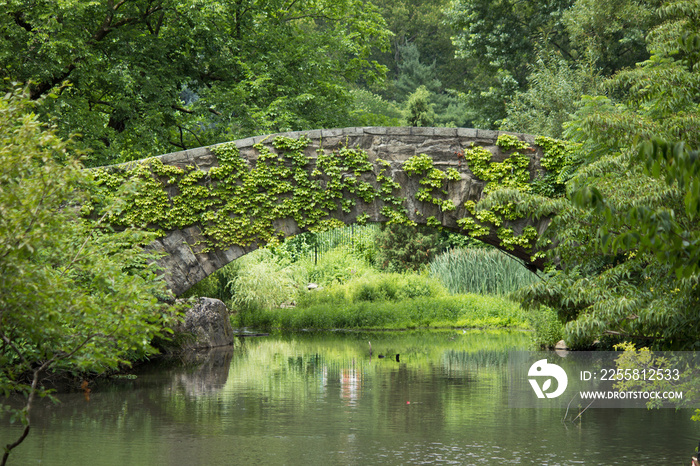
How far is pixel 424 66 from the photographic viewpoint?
135 ft

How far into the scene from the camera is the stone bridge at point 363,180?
1197 centimetres

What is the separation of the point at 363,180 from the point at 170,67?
7458 millimetres

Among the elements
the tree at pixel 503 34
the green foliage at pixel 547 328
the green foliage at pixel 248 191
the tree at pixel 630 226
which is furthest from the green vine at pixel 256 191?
the tree at pixel 503 34

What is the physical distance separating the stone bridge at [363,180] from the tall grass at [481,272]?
989 centimetres

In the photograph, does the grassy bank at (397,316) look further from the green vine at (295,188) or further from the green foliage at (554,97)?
the green vine at (295,188)

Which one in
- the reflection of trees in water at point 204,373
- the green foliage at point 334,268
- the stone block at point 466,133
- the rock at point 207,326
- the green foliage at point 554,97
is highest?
the green foliage at point 554,97

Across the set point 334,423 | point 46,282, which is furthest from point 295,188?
point 46,282

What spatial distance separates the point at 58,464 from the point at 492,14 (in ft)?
69.8

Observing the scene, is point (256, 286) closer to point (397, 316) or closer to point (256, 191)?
point (397, 316)

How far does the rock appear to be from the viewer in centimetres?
1516

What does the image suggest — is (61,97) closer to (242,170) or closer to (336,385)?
(242,170)

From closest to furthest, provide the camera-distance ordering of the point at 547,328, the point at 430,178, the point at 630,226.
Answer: the point at 630,226
the point at 430,178
the point at 547,328

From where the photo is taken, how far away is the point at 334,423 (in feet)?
26.9

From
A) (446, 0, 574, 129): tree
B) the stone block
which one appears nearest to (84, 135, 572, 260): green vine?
the stone block
